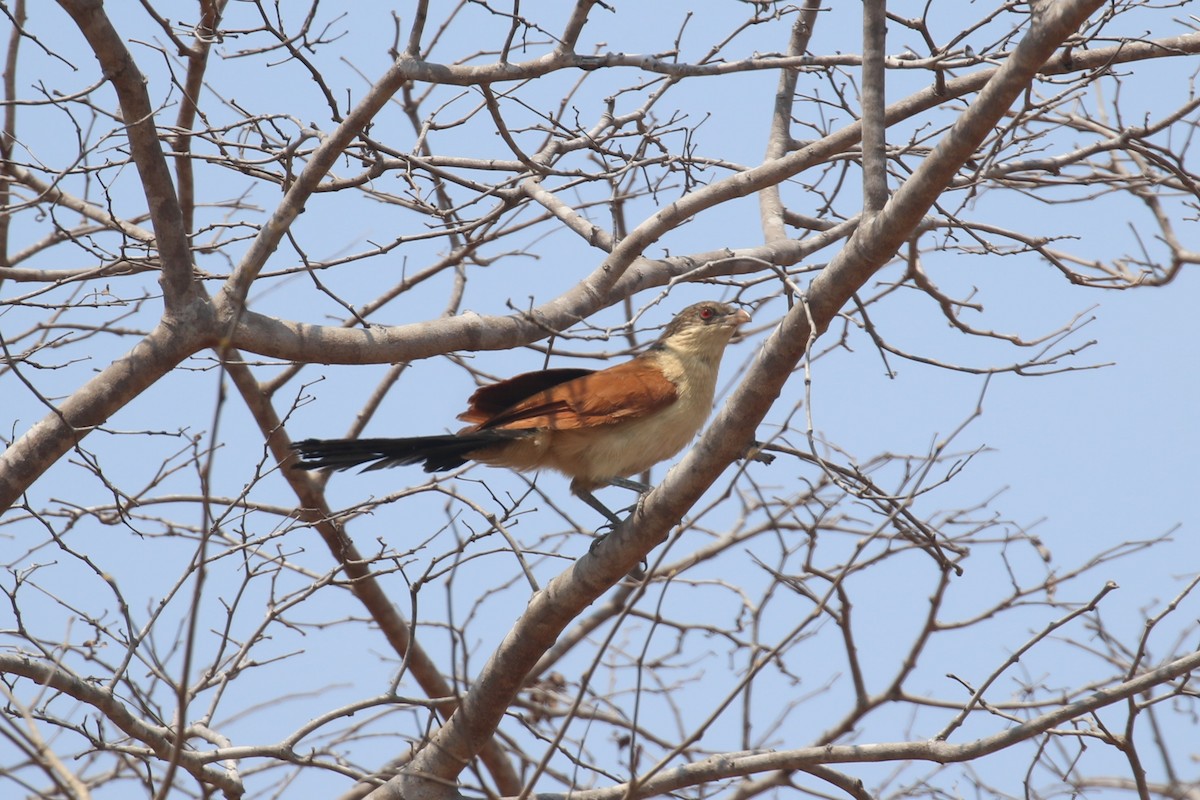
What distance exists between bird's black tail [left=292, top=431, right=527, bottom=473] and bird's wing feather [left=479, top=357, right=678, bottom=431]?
85 mm

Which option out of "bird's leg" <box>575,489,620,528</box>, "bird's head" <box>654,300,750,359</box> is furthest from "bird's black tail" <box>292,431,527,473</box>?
"bird's head" <box>654,300,750,359</box>

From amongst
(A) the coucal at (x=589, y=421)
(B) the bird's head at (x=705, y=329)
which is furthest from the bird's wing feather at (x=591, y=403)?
(B) the bird's head at (x=705, y=329)

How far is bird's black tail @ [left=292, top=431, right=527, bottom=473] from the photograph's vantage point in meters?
3.46

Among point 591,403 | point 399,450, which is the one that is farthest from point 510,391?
point 399,450

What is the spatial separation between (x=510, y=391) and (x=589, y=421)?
0.38 metres

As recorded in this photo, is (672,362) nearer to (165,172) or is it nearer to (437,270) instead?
(437,270)

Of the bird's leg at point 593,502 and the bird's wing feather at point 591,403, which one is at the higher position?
the bird's wing feather at point 591,403

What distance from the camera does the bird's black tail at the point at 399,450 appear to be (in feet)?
11.3

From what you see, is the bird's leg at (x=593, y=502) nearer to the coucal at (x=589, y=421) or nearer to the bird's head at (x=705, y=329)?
the coucal at (x=589, y=421)

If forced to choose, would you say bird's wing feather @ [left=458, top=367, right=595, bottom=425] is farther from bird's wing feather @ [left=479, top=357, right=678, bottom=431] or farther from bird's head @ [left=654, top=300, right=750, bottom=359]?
bird's head @ [left=654, top=300, right=750, bottom=359]

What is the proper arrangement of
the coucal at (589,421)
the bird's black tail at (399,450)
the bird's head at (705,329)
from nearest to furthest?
the bird's black tail at (399,450)
the coucal at (589,421)
the bird's head at (705,329)

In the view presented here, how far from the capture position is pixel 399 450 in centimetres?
364

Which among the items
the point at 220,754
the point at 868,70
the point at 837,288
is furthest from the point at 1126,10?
the point at 220,754

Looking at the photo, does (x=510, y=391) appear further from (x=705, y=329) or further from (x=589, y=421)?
(x=705, y=329)
